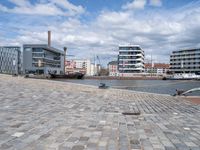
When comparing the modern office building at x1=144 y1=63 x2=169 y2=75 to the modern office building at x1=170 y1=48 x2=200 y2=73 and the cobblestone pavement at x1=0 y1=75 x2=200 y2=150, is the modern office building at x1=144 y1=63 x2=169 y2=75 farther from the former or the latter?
the cobblestone pavement at x1=0 y1=75 x2=200 y2=150

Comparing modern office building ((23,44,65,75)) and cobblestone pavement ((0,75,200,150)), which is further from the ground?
modern office building ((23,44,65,75))

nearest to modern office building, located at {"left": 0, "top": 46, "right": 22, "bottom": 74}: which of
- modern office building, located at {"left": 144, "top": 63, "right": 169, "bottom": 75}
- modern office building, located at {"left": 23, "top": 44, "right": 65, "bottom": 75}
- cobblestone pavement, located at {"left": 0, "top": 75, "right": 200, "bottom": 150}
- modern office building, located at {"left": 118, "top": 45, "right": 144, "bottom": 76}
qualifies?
modern office building, located at {"left": 23, "top": 44, "right": 65, "bottom": 75}

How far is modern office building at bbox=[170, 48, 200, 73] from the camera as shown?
145400 millimetres

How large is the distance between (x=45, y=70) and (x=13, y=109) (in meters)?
123

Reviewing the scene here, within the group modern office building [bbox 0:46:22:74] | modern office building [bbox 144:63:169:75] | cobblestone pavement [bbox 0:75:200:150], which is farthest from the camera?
modern office building [bbox 144:63:169:75]

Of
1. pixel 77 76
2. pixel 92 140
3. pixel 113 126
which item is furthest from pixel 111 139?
pixel 77 76

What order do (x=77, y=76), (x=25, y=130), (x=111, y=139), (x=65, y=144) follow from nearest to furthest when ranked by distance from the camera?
(x=65, y=144) → (x=111, y=139) → (x=25, y=130) → (x=77, y=76)

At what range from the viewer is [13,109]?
9.53 metres

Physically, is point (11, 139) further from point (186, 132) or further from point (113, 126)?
point (186, 132)

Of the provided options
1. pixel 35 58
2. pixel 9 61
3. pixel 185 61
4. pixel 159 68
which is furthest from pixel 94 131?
pixel 159 68

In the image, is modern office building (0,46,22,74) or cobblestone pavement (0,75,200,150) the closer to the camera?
cobblestone pavement (0,75,200,150)

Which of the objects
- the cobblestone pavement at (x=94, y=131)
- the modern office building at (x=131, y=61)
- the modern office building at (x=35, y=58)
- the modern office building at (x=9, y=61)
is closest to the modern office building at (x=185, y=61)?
the modern office building at (x=131, y=61)

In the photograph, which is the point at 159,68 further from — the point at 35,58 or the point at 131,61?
the point at 35,58

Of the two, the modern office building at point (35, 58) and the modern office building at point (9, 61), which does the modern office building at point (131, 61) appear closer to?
the modern office building at point (35, 58)
